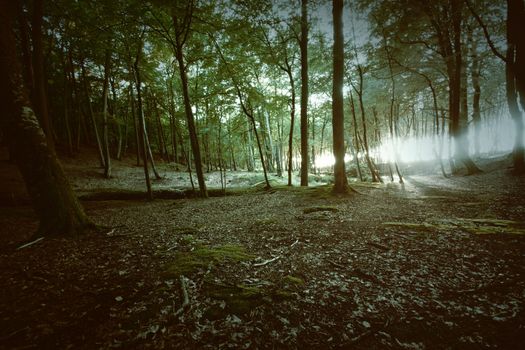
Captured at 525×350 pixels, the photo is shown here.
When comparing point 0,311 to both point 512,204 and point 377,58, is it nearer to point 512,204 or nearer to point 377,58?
point 512,204

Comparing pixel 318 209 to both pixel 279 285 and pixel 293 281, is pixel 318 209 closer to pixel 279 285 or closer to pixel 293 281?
pixel 293 281

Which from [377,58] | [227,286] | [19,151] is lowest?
[227,286]

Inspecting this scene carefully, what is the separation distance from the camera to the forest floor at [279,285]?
2408mm

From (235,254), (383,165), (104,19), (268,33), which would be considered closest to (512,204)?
(235,254)

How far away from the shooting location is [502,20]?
11750 mm

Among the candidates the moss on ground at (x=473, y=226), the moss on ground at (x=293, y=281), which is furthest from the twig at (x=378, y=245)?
the moss on ground at (x=293, y=281)

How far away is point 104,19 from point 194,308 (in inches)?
484

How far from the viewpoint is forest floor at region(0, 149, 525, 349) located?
7.90ft

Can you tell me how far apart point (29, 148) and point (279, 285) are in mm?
5874

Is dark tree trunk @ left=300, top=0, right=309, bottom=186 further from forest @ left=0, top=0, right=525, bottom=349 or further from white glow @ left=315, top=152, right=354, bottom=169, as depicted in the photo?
white glow @ left=315, top=152, right=354, bottom=169

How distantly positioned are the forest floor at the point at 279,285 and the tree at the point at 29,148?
0.65 metres

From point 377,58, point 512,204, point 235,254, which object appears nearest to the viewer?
point 235,254

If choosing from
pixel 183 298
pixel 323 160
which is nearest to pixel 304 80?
pixel 183 298

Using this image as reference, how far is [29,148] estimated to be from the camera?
4.75 meters
